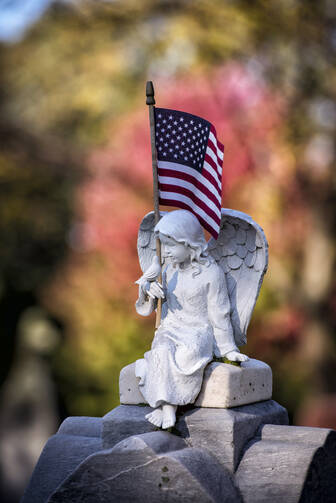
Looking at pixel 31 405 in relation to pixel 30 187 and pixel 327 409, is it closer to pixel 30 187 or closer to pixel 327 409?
pixel 30 187

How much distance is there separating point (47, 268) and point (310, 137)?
6395 millimetres

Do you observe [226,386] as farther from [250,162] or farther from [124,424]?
[250,162]

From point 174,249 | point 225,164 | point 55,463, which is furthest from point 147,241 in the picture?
point 225,164

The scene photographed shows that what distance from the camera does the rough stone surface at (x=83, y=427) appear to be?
527 cm

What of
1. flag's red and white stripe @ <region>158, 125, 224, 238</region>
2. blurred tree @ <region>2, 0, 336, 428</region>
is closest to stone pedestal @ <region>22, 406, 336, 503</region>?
flag's red and white stripe @ <region>158, 125, 224, 238</region>

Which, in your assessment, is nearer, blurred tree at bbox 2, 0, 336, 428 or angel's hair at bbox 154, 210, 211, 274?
angel's hair at bbox 154, 210, 211, 274

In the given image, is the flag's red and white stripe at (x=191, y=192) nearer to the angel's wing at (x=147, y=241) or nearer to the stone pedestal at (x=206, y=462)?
the angel's wing at (x=147, y=241)

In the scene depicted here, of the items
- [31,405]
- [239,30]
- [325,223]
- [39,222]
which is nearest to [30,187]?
[39,222]

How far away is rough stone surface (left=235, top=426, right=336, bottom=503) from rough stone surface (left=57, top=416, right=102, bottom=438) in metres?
1.29

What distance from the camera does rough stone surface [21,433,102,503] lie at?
4.88 m

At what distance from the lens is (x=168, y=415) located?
14.5 feet

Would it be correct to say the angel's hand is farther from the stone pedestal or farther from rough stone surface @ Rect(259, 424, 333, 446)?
rough stone surface @ Rect(259, 424, 333, 446)

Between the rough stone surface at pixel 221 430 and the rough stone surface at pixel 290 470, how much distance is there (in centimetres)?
9

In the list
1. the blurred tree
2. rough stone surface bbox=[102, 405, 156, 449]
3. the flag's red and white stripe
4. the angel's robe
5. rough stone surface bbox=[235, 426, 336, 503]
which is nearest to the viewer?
rough stone surface bbox=[235, 426, 336, 503]
